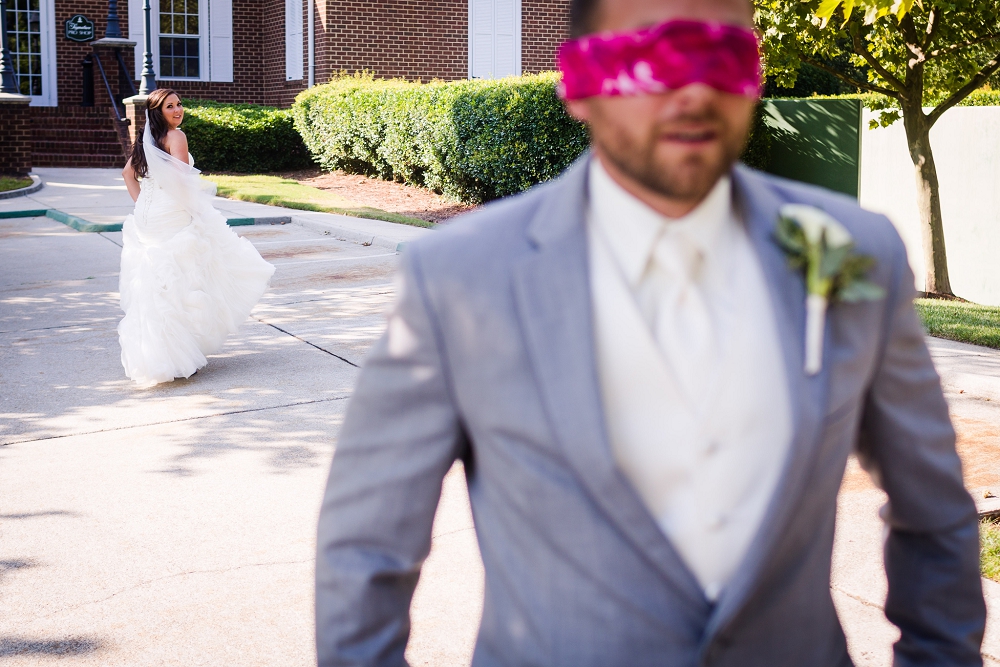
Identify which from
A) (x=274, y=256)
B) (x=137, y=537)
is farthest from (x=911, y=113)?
(x=137, y=537)

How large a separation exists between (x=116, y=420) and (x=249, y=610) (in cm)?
292

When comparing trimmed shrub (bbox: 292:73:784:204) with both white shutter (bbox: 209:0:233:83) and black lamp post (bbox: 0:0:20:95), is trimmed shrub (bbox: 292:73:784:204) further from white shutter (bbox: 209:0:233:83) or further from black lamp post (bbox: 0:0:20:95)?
black lamp post (bbox: 0:0:20:95)

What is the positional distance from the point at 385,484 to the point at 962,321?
8.88 m

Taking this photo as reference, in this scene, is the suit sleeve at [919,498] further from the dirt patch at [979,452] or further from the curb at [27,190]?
the curb at [27,190]

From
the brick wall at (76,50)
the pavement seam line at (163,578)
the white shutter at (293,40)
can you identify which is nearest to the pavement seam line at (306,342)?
the pavement seam line at (163,578)

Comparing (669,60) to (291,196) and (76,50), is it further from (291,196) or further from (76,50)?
(76,50)

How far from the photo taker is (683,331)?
1409 millimetres

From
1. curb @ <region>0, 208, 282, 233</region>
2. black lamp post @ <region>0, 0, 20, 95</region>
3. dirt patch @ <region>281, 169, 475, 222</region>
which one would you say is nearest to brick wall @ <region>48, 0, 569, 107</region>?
dirt patch @ <region>281, 169, 475, 222</region>

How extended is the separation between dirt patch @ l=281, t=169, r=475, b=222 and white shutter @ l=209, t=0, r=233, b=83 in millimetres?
4194

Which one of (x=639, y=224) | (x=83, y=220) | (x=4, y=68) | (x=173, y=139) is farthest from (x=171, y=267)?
(x=4, y=68)

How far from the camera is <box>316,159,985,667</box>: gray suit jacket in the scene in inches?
54.7

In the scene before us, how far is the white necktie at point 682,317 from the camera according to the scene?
1399mm

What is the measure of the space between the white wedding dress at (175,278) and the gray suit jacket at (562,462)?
6.23m

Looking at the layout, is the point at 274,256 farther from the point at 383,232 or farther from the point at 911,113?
the point at 911,113
